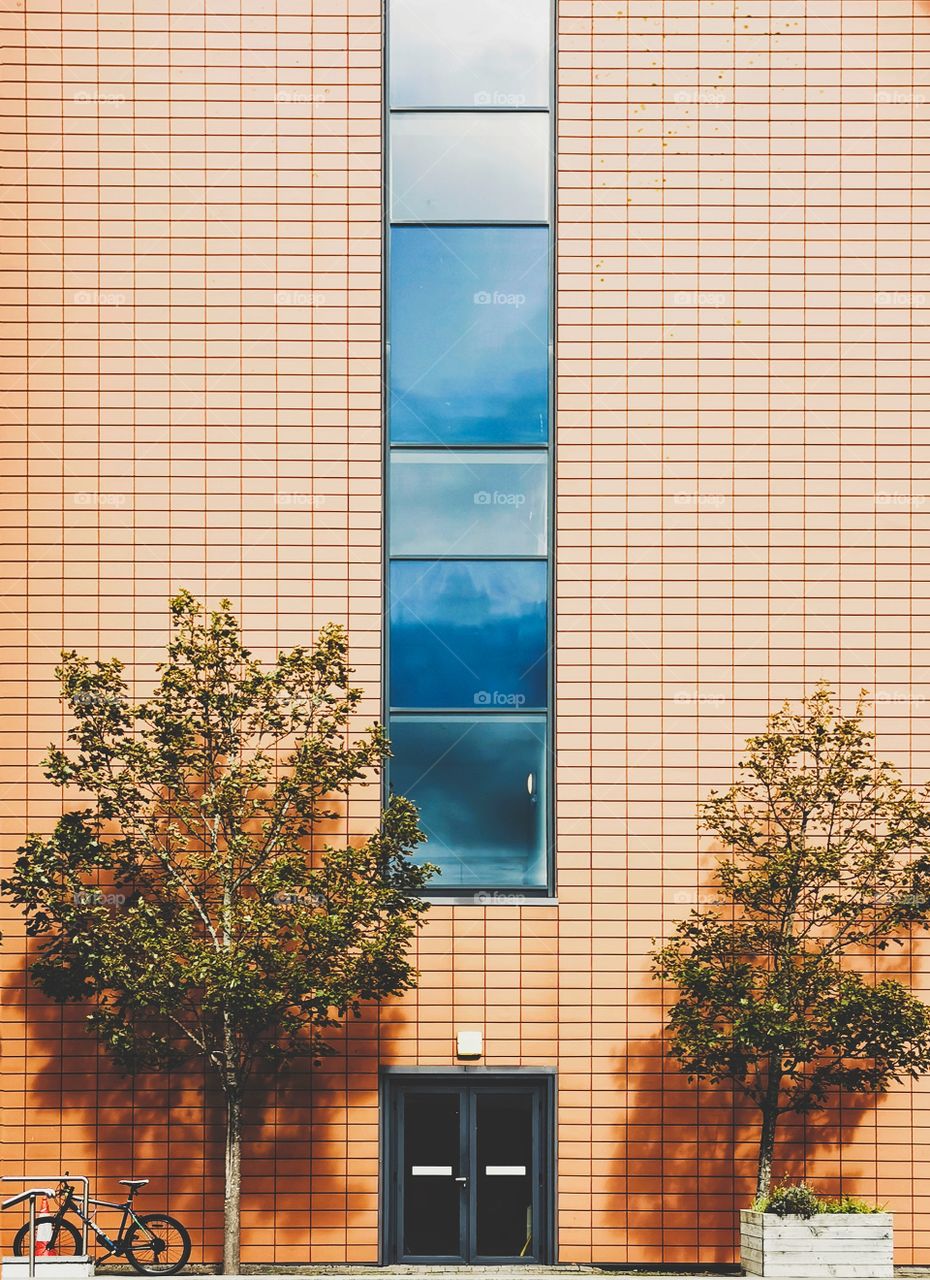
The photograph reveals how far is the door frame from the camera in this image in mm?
14320

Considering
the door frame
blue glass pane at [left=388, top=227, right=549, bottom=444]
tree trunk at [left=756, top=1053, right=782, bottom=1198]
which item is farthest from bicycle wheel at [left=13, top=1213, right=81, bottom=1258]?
blue glass pane at [left=388, top=227, right=549, bottom=444]

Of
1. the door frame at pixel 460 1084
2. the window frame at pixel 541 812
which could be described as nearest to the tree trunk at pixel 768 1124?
the door frame at pixel 460 1084

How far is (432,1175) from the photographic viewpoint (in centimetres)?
1444

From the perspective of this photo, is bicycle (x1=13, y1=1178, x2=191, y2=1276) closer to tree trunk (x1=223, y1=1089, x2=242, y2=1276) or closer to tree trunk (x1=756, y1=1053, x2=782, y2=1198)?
tree trunk (x1=223, y1=1089, x2=242, y2=1276)

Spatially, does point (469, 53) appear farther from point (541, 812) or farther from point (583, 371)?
point (541, 812)

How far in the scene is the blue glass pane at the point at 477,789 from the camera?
14.8 meters

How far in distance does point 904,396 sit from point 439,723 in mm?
6399

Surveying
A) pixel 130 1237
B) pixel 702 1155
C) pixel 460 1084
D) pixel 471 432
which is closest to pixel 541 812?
pixel 460 1084

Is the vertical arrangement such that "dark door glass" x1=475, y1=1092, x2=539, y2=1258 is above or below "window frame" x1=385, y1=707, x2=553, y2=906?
below

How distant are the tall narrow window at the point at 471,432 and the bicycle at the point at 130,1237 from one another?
4.45 m

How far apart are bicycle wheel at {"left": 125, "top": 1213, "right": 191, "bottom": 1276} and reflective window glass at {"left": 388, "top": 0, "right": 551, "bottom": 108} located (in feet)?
40.6

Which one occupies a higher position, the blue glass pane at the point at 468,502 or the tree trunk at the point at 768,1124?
the blue glass pane at the point at 468,502

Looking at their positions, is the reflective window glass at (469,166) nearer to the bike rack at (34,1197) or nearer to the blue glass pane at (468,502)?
the blue glass pane at (468,502)

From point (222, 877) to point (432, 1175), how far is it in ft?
13.3
